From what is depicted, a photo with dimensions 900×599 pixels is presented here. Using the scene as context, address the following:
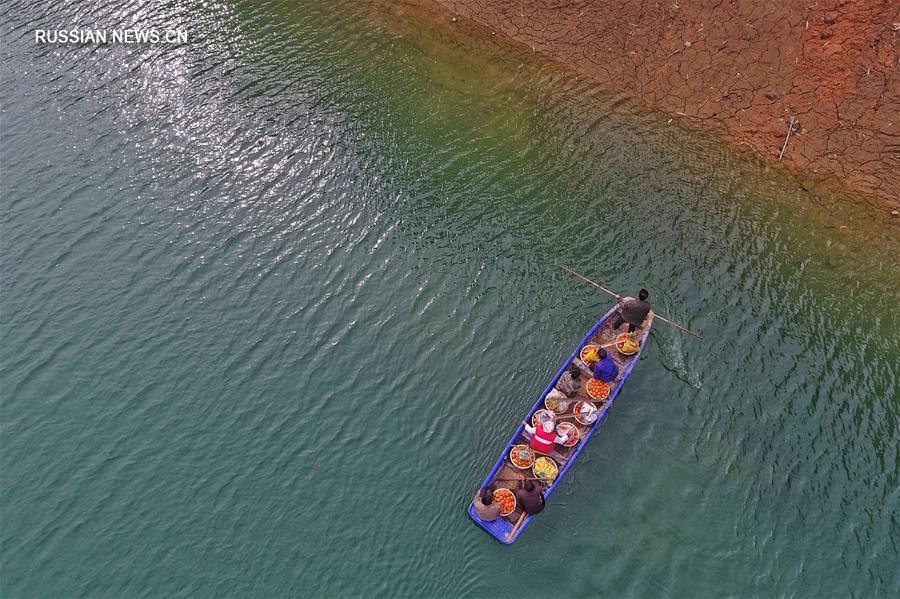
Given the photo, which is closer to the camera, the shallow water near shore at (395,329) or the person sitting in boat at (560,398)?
the shallow water near shore at (395,329)

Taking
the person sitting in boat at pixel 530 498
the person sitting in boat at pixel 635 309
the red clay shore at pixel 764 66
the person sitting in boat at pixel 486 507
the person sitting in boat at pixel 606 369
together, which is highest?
the red clay shore at pixel 764 66

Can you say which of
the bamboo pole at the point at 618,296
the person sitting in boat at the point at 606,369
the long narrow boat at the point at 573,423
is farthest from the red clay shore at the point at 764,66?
the person sitting in boat at the point at 606,369

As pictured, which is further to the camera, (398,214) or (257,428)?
(398,214)

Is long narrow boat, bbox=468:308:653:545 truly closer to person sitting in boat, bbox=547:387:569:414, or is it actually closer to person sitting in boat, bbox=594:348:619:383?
person sitting in boat, bbox=547:387:569:414

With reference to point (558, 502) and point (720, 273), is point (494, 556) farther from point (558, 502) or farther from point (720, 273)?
point (720, 273)

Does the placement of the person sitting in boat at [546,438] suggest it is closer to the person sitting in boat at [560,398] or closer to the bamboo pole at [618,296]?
the person sitting in boat at [560,398]

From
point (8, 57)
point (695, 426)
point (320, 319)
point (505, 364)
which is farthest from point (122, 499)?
point (8, 57)

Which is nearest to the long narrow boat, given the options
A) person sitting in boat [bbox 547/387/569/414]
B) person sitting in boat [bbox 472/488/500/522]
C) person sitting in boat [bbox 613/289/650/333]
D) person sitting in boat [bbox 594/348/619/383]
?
person sitting in boat [bbox 547/387/569/414]
